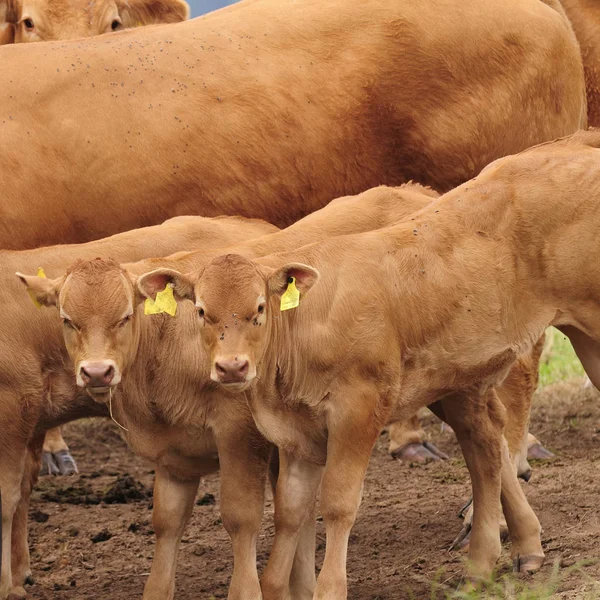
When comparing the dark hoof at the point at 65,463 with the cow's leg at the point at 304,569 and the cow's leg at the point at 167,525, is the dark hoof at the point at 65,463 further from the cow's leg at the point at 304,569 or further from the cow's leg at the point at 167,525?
the cow's leg at the point at 304,569

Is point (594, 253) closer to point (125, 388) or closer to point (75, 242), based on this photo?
point (125, 388)

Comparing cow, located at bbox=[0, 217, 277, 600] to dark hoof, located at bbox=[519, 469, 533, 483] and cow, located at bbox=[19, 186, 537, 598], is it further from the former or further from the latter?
dark hoof, located at bbox=[519, 469, 533, 483]

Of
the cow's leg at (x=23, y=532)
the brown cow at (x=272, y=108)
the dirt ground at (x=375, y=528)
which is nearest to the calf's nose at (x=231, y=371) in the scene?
the dirt ground at (x=375, y=528)

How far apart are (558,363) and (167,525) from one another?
737 cm

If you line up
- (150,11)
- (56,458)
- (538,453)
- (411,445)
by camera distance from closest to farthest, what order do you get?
(538,453)
(411,445)
(56,458)
(150,11)

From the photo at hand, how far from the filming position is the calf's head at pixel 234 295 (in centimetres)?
688

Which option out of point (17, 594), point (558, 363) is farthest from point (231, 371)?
point (558, 363)

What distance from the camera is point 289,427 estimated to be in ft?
23.8

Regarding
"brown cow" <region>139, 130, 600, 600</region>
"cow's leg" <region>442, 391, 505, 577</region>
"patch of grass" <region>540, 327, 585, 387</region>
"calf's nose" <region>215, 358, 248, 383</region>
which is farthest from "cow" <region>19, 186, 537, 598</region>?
"patch of grass" <region>540, 327, 585, 387</region>

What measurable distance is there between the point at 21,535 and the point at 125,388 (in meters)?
1.51

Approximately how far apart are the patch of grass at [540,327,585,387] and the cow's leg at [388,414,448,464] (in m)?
2.31

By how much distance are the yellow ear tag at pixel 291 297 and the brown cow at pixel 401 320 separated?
11 mm

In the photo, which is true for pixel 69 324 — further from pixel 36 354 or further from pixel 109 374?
pixel 36 354

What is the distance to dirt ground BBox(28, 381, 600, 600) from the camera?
26.4ft
